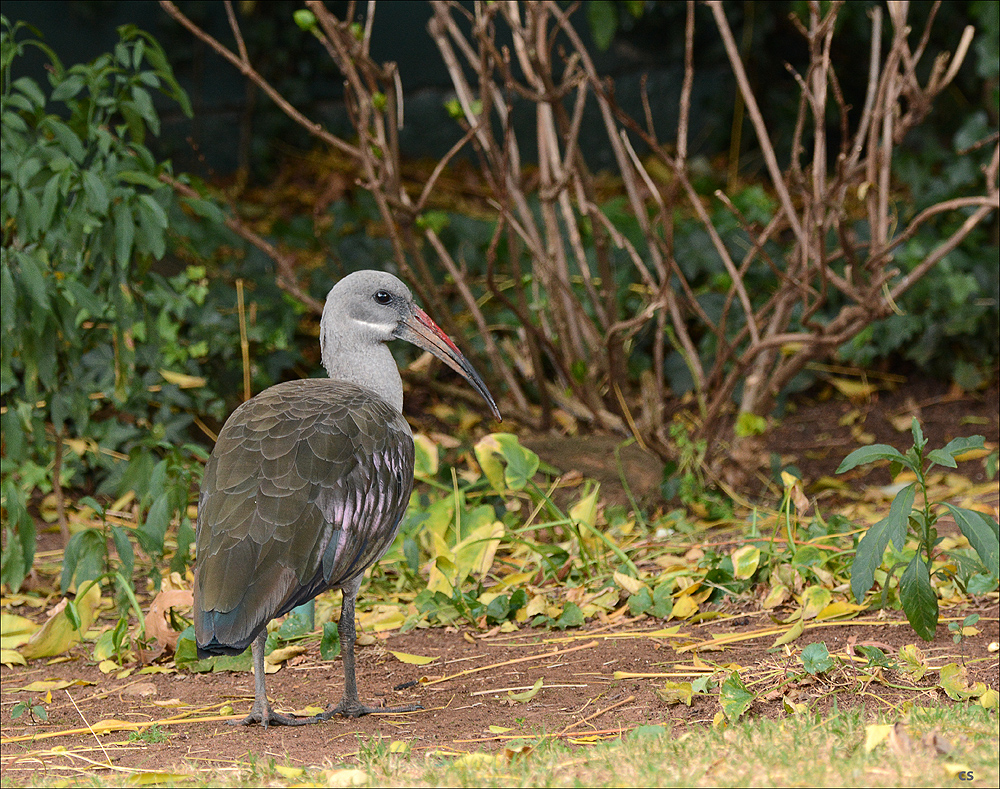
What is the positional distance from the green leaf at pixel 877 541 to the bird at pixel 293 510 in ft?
4.20

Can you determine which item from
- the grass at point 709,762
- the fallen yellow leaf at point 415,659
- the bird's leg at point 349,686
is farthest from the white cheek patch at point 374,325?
the grass at point 709,762

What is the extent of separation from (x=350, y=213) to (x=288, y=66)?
6.95 ft

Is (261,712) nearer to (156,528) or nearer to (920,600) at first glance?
(156,528)

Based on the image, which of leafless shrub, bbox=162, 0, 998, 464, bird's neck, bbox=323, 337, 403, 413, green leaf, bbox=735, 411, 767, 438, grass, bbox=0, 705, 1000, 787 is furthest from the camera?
green leaf, bbox=735, 411, 767, 438

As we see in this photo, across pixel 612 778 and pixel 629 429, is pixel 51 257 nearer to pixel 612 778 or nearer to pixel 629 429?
pixel 629 429

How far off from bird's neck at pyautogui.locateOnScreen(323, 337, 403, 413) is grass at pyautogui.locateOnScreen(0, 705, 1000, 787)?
123 centimetres

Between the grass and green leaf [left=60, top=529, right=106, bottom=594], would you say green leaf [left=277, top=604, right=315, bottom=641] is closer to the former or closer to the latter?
green leaf [left=60, top=529, right=106, bottom=594]

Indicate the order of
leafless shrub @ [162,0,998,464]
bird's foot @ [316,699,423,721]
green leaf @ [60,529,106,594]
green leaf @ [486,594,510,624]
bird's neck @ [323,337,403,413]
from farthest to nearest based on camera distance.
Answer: leafless shrub @ [162,0,998,464], green leaf @ [486,594,510,624], green leaf @ [60,529,106,594], bird's neck @ [323,337,403,413], bird's foot @ [316,699,423,721]

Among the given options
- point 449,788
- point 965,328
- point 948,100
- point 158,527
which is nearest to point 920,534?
point 449,788

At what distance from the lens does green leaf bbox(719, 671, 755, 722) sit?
286 cm

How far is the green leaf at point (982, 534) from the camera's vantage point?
10.1 ft

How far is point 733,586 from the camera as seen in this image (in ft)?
13.1

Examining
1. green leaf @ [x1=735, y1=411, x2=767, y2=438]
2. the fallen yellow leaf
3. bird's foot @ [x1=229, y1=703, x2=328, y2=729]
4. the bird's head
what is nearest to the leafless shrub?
green leaf @ [x1=735, y1=411, x2=767, y2=438]

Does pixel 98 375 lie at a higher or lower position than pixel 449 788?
higher
